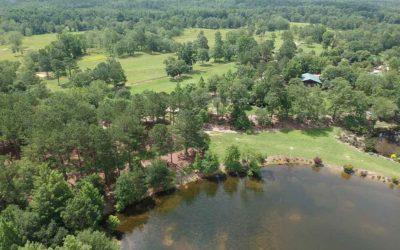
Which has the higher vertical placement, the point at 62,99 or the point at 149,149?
the point at 62,99

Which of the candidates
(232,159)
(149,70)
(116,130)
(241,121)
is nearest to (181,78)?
(149,70)

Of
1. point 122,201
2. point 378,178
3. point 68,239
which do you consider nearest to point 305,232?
point 378,178

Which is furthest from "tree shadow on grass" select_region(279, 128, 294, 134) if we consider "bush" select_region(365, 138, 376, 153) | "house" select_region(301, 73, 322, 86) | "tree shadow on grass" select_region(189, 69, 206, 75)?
"tree shadow on grass" select_region(189, 69, 206, 75)

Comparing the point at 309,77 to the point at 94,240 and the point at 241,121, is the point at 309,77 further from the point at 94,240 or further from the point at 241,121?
the point at 94,240

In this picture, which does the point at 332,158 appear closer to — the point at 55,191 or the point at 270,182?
the point at 270,182

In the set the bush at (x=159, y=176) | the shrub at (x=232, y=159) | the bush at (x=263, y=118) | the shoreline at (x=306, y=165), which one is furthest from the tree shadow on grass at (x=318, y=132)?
the bush at (x=159, y=176)

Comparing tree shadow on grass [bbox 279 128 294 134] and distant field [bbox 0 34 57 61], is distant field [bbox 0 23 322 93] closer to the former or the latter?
distant field [bbox 0 34 57 61]

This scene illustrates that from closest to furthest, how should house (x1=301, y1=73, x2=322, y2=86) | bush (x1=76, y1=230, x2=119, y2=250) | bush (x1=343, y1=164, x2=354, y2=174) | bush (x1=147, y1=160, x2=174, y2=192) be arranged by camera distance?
bush (x1=76, y1=230, x2=119, y2=250)
bush (x1=147, y1=160, x2=174, y2=192)
bush (x1=343, y1=164, x2=354, y2=174)
house (x1=301, y1=73, x2=322, y2=86)

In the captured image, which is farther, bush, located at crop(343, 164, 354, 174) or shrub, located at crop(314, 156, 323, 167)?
shrub, located at crop(314, 156, 323, 167)
